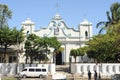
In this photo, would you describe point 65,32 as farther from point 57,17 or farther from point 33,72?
point 33,72

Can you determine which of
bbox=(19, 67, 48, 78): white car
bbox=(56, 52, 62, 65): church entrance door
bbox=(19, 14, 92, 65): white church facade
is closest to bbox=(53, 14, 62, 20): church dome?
bbox=(19, 14, 92, 65): white church facade

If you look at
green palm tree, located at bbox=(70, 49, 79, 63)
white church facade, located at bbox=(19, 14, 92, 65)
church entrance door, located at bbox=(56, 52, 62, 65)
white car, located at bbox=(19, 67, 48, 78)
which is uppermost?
white church facade, located at bbox=(19, 14, 92, 65)

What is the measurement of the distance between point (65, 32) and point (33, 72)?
60.6 feet

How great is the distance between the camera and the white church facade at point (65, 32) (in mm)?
59838

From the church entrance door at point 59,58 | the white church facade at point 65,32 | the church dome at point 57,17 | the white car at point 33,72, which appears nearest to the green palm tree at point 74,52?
the white church facade at point 65,32

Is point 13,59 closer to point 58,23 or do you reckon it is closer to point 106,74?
point 58,23

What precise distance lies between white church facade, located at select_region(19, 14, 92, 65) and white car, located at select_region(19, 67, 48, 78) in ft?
53.8

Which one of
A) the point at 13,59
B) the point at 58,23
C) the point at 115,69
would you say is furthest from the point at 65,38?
the point at 115,69

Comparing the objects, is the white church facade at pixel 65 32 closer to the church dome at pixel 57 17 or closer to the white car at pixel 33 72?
the church dome at pixel 57 17

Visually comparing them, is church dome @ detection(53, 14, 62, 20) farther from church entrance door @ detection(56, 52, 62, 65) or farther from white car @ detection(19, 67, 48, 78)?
white car @ detection(19, 67, 48, 78)

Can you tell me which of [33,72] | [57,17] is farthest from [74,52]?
[33,72]

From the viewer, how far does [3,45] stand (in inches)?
1978

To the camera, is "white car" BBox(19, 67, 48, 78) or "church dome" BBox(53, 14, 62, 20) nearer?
"white car" BBox(19, 67, 48, 78)

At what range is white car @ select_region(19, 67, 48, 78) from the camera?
141 ft
